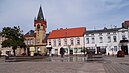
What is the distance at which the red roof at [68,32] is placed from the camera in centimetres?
6875

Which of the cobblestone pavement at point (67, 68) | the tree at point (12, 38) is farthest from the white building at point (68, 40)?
the cobblestone pavement at point (67, 68)

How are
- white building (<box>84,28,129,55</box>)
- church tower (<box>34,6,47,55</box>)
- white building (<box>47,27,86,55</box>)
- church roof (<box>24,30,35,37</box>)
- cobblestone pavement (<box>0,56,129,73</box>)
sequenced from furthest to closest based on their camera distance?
church roof (<box>24,30,35,37</box>) → church tower (<box>34,6,47,55</box>) → white building (<box>47,27,86,55</box>) → white building (<box>84,28,129,55</box>) → cobblestone pavement (<box>0,56,129,73</box>)

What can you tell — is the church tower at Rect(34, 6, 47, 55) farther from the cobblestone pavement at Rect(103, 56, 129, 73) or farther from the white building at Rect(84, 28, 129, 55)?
the cobblestone pavement at Rect(103, 56, 129, 73)

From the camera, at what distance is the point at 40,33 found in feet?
262

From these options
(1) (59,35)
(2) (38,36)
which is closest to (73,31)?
(1) (59,35)

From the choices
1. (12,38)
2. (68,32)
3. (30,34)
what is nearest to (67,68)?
(12,38)

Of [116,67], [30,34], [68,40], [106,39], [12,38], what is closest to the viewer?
[116,67]

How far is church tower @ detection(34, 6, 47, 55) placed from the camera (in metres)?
78.1

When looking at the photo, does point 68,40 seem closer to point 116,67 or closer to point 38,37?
point 38,37

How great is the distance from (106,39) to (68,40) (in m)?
13.3

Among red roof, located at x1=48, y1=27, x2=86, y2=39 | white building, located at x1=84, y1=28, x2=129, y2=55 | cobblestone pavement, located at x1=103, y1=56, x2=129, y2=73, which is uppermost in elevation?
red roof, located at x1=48, y1=27, x2=86, y2=39

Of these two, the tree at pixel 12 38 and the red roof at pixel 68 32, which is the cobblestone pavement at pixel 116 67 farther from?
the red roof at pixel 68 32

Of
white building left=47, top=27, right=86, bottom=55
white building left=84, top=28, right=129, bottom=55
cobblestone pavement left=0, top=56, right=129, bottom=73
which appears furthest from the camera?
white building left=47, top=27, right=86, bottom=55

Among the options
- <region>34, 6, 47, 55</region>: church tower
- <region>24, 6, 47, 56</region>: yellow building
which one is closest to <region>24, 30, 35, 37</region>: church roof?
<region>24, 6, 47, 56</region>: yellow building
